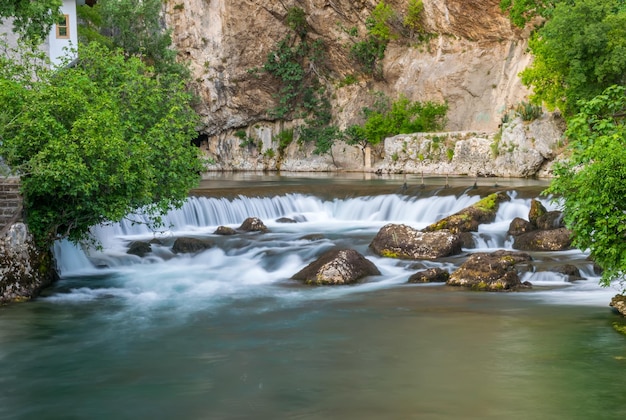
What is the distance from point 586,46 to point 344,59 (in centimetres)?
2638

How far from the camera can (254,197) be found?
30141 millimetres

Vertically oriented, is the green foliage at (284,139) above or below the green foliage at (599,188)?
above

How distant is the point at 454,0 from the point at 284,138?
703 inches

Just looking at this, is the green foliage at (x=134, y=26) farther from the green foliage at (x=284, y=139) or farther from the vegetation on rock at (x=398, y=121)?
the green foliage at (x=284, y=139)

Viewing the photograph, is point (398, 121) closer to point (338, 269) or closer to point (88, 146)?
point (338, 269)

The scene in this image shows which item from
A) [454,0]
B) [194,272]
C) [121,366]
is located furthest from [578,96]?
[121,366]

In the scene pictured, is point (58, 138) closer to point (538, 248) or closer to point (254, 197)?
point (538, 248)

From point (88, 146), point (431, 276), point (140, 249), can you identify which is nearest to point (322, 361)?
Result: point (431, 276)

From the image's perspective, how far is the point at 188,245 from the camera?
21.7m

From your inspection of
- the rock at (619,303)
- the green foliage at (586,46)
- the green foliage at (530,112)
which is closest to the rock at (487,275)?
the rock at (619,303)

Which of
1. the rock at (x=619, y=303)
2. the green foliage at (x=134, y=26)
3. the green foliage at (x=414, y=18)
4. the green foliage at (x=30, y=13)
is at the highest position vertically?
the green foliage at (x=414, y=18)

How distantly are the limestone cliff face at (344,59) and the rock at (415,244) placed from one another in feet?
107

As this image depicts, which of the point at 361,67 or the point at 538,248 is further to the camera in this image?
the point at 361,67

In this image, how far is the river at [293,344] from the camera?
9430 millimetres
